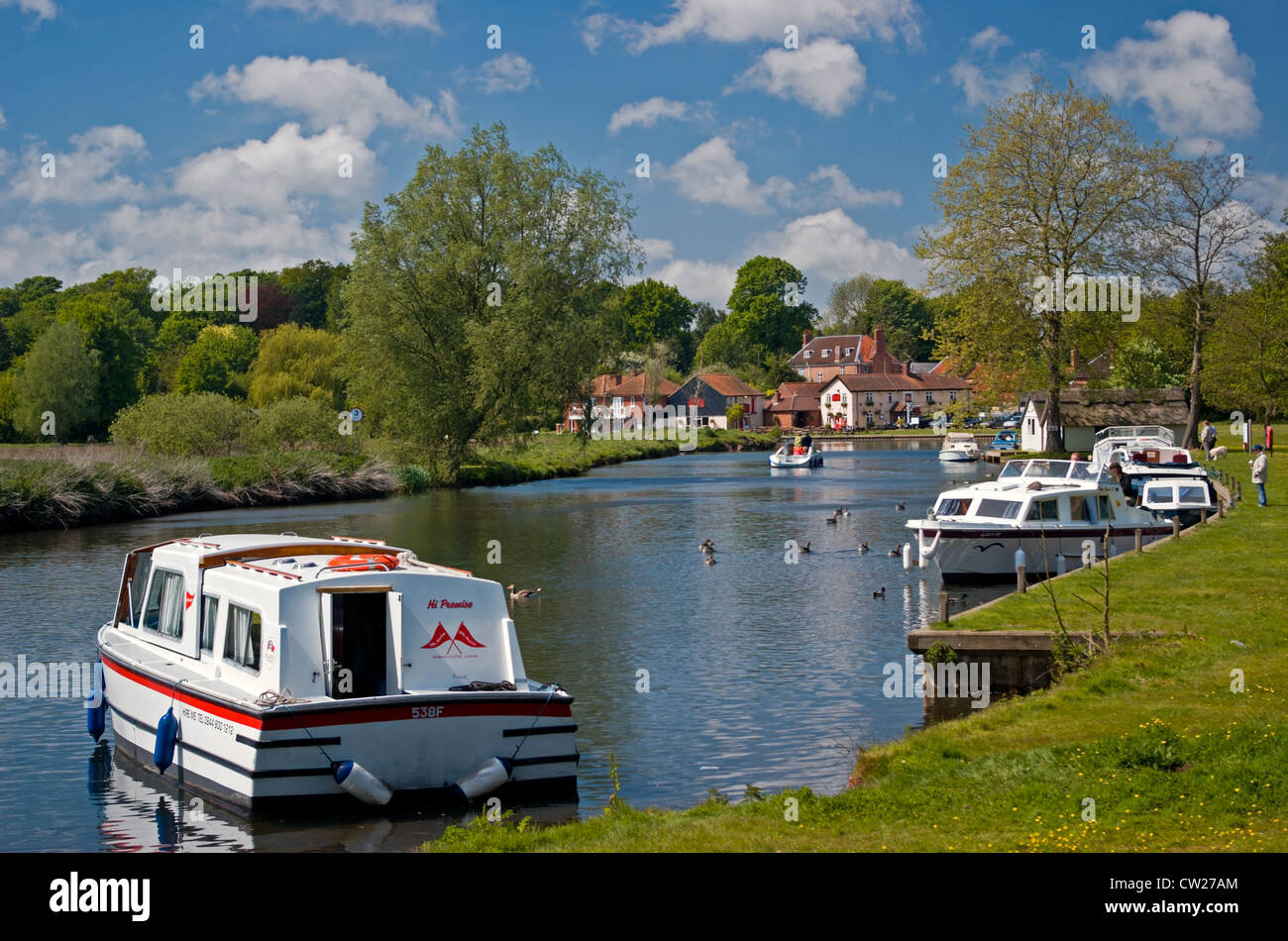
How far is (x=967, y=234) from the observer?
65750 millimetres

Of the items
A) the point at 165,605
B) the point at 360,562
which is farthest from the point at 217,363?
the point at 360,562

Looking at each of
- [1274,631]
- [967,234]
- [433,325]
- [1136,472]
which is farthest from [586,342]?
[1274,631]

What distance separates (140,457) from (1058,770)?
52.2 m

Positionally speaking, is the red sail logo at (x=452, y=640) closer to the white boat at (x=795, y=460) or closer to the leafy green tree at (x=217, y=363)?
the white boat at (x=795, y=460)

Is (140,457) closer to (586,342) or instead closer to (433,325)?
(433,325)

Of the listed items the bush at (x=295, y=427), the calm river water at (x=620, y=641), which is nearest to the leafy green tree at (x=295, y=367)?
the bush at (x=295, y=427)

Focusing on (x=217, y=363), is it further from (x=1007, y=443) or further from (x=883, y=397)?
(x=883, y=397)

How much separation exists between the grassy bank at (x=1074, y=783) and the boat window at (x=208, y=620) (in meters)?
6.90

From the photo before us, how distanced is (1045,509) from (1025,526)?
Result: 1367 millimetres

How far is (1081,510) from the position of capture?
108ft

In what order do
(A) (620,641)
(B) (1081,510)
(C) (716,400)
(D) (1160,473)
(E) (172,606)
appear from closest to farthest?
(E) (172,606), (A) (620,641), (B) (1081,510), (D) (1160,473), (C) (716,400)

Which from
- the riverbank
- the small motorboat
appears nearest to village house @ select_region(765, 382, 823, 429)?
the small motorboat

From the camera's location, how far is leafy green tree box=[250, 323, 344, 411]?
89.6 meters

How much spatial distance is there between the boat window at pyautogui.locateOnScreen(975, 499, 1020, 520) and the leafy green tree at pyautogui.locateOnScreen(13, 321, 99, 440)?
3147 inches
